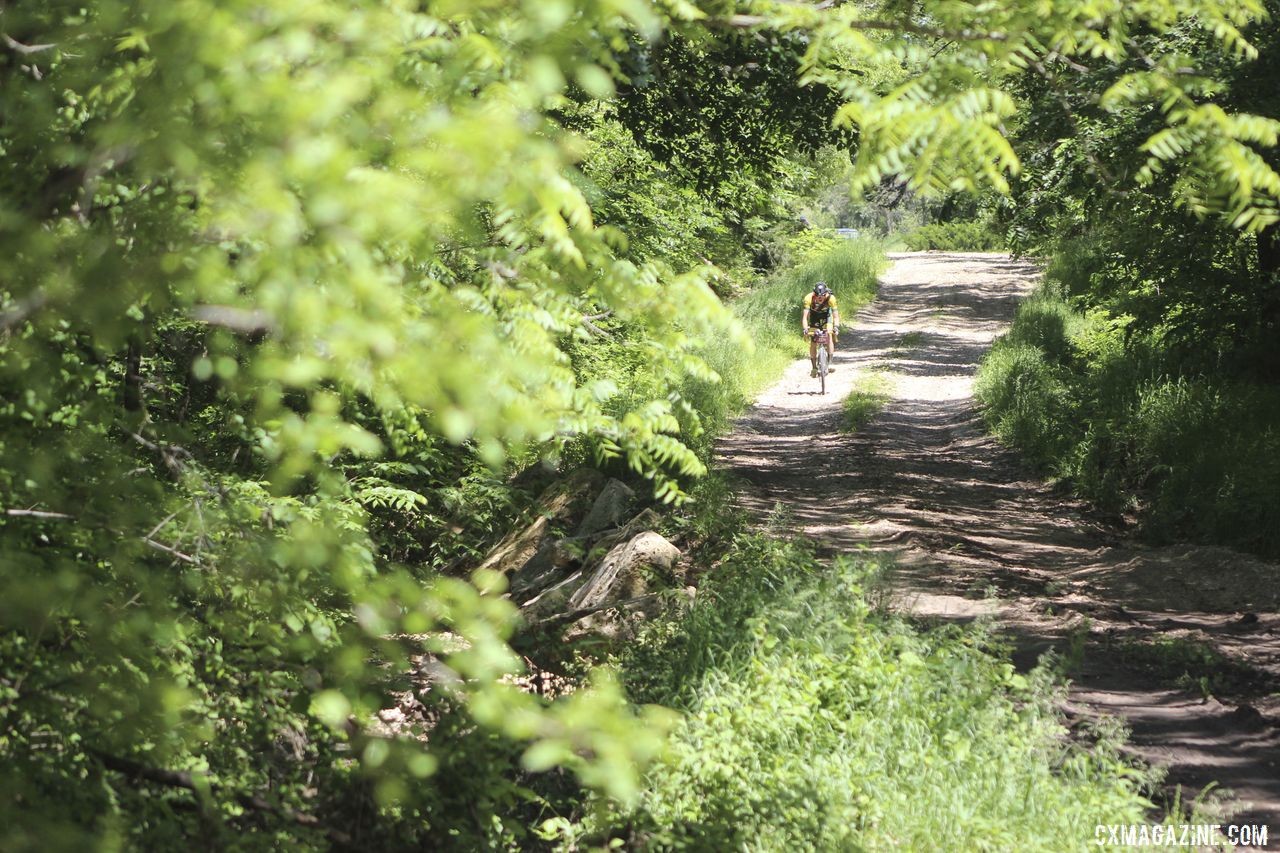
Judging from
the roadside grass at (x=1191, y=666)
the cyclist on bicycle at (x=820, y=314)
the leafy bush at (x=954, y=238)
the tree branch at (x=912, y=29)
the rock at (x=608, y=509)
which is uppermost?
the tree branch at (x=912, y=29)

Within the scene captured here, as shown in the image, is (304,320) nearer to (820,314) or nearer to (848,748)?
(848,748)

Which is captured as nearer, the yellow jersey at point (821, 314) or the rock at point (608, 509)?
the rock at point (608, 509)

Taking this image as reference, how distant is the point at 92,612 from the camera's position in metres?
3.02

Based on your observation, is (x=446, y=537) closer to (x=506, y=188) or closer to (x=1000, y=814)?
(x=1000, y=814)

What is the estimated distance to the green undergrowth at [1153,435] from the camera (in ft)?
32.0

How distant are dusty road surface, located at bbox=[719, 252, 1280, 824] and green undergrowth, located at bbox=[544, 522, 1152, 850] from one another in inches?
24.5

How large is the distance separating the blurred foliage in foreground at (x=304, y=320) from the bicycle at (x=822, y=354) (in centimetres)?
1232

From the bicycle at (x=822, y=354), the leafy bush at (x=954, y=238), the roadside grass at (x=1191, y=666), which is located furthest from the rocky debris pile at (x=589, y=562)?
the leafy bush at (x=954, y=238)

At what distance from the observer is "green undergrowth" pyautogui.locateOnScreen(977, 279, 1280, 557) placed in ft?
32.0

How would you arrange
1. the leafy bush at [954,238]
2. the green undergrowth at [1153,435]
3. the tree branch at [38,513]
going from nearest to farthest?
the tree branch at [38,513] < the green undergrowth at [1153,435] < the leafy bush at [954,238]

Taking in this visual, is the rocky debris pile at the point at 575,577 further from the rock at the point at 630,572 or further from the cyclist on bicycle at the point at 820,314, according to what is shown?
the cyclist on bicycle at the point at 820,314

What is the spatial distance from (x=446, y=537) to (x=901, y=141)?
29.0 ft

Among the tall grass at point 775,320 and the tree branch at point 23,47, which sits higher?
the tree branch at point 23,47

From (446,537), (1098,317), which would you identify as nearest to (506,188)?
(446,537)
